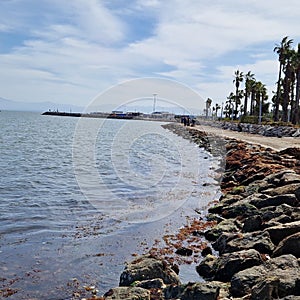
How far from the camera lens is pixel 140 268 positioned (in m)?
7.00

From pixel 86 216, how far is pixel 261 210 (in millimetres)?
4950

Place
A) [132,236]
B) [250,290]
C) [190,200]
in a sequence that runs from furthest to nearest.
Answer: [190,200], [132,236], [250,290]

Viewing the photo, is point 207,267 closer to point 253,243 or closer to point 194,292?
point 253,243

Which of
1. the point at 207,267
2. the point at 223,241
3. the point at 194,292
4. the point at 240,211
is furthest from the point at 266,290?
the point at 240,211

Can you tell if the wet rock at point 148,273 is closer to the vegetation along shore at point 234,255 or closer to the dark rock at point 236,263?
the vegetation along shore at point 234,255

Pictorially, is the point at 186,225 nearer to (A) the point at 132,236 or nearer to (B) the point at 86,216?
(A) the point at 132,236

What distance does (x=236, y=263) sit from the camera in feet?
23.1

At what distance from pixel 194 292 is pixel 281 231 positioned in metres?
2.92

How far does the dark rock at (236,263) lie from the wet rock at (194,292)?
890 mm

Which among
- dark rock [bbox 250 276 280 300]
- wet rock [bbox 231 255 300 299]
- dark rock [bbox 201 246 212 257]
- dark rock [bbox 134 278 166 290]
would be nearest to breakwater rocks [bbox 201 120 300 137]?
dark rock [bbox 201 246 212 257]

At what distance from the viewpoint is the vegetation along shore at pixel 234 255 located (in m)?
6.04

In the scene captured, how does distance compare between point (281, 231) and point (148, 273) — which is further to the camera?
point (281, 231)

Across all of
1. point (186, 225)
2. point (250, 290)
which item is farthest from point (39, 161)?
point (250, 290)

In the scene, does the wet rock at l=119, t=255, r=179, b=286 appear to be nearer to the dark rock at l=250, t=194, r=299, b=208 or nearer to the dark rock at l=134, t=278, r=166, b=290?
the dark rock at l=134, t=278, r=166, b=290
